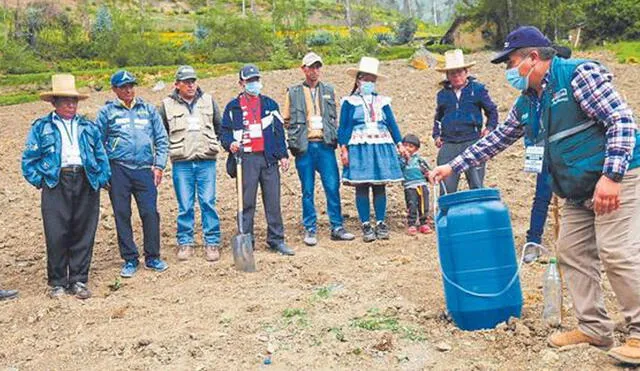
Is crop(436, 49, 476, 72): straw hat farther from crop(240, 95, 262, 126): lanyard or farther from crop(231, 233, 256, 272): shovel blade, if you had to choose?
crop(231, 233, 256, 272): shovel blade

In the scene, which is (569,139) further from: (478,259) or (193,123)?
(193,123)

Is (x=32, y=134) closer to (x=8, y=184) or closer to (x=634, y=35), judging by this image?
(x=8, y=184)

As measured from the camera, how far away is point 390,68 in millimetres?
19078

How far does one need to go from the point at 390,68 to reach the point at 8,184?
36.3ft

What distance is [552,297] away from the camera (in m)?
4.24

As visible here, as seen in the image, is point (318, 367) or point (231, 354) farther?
point (231, 354)

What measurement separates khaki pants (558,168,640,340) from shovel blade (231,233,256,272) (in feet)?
9.43

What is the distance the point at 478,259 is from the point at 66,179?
10.9ft

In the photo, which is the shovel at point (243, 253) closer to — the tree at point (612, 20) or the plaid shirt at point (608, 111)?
the plaid shirt at point (608, 111)

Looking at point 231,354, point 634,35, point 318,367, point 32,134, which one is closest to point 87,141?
point 32,134

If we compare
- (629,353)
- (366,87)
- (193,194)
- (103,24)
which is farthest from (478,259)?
(103,24)

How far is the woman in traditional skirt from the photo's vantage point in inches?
269

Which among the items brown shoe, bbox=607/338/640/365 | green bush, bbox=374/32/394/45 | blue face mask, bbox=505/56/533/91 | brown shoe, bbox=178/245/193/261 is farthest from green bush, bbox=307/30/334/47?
brown shoe, bbox=607/338/640/365

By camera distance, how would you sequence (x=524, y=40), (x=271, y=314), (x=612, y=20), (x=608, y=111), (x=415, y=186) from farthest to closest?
(x=612, y=20) < (x=415, y=186) < (x=271, y=314) < (x=524, y=40) < (x=608, y=111)
